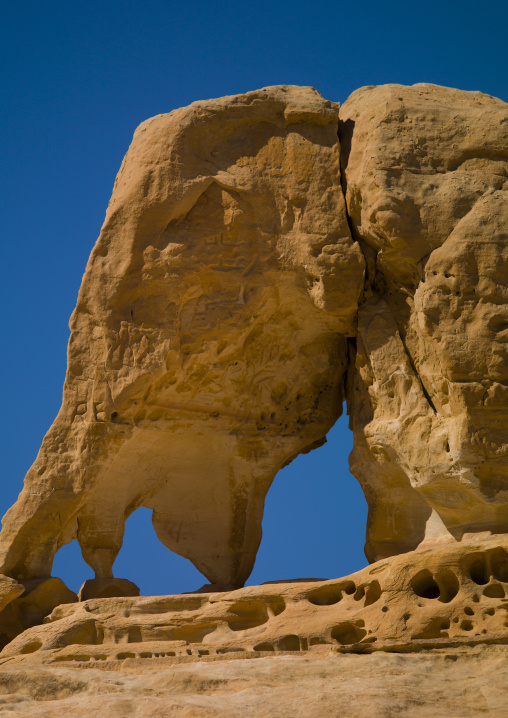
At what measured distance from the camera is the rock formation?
9852 millimetres

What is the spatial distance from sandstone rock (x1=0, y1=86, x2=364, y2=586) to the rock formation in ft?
0.07

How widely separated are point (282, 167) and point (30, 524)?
4.53m

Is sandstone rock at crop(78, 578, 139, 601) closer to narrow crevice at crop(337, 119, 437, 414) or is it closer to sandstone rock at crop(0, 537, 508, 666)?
sandstone rock at crop(0, 537, 508, 666)

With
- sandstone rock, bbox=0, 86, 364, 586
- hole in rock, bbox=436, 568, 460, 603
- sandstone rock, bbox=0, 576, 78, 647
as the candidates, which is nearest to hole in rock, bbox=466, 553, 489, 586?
hole in rock, bbox=436, 568, 460, 603

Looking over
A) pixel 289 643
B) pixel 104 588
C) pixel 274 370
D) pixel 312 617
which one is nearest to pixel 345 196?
pixel 274 370

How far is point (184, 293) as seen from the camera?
11297 mm

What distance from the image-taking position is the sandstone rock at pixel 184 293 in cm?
1120

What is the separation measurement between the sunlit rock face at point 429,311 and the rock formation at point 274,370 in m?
0.02

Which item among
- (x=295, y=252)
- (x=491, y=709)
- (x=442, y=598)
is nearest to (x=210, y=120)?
(x=295, y=252)

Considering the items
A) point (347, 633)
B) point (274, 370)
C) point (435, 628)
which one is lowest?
point (435, 628)

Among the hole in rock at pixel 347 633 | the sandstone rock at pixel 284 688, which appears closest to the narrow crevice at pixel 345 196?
the hole in rock at pixel 347 633

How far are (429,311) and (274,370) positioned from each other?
2.53 metres

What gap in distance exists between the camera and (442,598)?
30.6ft

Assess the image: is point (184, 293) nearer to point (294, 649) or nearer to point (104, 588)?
point (104, 588)
